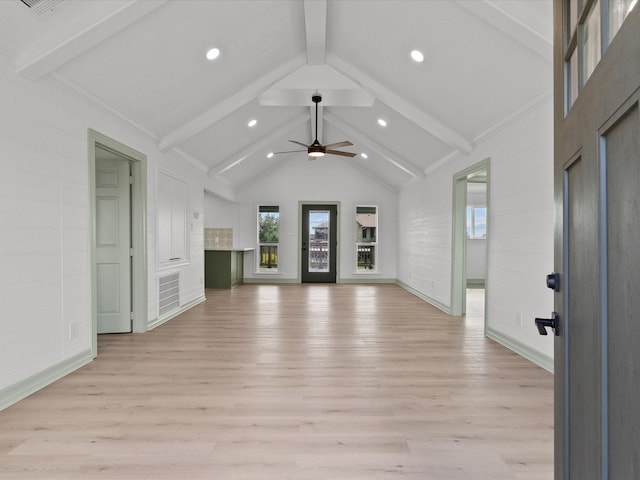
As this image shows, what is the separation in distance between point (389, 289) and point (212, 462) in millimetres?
7253

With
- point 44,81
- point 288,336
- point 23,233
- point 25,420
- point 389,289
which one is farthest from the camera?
point 389,289

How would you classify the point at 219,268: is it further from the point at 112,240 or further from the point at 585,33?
the point at 585,33

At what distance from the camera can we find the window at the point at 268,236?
32.8ft

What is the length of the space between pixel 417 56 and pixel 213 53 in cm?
213

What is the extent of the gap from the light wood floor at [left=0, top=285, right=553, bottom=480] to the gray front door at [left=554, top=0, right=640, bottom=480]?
3.64 ft

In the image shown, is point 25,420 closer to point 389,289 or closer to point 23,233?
point 23,233

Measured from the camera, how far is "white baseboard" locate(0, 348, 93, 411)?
102 inches

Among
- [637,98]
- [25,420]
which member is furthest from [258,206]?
[637,98]

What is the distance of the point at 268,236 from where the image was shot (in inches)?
395

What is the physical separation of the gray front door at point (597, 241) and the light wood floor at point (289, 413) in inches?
43.7

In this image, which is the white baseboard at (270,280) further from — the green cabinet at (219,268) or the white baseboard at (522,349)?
the white baseboard at (522,349)

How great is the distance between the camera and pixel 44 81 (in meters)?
2.98

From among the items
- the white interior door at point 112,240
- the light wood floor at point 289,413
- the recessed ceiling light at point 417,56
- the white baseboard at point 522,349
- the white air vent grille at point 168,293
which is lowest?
the light wood floor at point 289,413

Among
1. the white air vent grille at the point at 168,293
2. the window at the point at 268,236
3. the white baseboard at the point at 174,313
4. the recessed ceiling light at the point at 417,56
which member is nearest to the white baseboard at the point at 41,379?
the white baseboard at the point at 174,313
